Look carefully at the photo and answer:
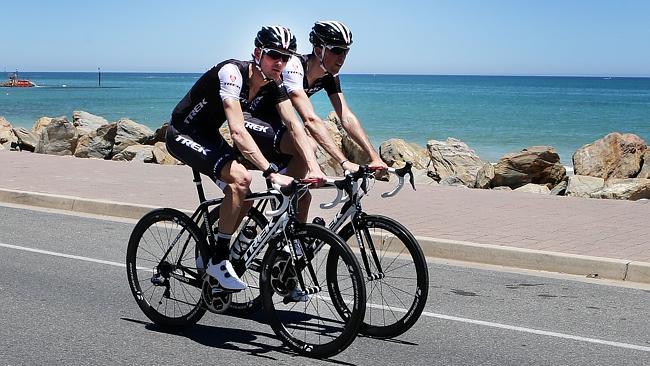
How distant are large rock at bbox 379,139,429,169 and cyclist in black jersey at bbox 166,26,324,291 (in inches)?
667

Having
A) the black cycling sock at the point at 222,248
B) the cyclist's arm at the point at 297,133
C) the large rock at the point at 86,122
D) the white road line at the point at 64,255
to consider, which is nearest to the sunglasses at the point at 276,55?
the cyclist's arm at the point at 297,133

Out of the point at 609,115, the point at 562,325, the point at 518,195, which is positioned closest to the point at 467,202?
the point at 518,195

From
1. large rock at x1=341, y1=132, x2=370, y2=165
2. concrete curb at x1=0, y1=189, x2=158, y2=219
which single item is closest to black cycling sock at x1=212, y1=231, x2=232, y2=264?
concrete curb at x1=0, y1=189, x2=158, y2=219

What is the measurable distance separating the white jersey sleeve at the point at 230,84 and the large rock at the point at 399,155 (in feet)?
56.6

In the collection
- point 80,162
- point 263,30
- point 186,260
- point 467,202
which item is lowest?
point 80,162

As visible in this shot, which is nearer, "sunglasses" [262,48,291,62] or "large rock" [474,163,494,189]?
"sunglasses" [262,48,291,62]

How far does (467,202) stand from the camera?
1336 cm

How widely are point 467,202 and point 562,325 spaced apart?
622cm

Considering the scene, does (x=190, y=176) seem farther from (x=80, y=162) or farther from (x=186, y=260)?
(x=186, y=260)

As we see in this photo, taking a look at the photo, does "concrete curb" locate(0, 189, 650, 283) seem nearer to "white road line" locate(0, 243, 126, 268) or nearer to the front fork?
"white road line" locate(0, 243, 126, 268)

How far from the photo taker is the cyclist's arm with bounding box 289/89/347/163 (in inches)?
250

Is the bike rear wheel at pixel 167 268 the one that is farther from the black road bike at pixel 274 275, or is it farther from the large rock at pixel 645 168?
the large rock at pixel 645 168

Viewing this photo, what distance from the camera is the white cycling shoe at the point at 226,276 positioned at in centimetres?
618

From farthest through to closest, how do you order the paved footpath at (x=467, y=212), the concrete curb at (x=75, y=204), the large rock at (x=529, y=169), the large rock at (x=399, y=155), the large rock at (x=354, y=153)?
the large rock at (x=399, y=155)
the large rock at (x=354, y=153)
the large rock at (x=529, y=169)
the concrete curb at (x=75, y=204)
the paved footpath at (x=467, y=212)
